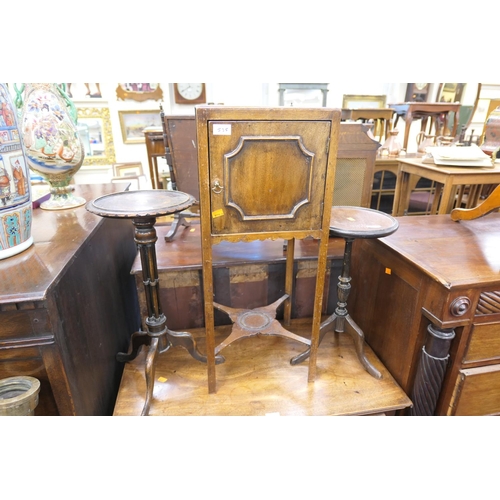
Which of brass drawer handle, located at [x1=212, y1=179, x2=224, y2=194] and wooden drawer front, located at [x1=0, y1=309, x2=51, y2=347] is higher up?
brass drawer handle, located at [x1=212, y1=179, x2=224, y2=194]

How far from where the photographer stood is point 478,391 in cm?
123

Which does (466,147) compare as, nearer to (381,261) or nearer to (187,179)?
(381,261)

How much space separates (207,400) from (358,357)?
657 mm

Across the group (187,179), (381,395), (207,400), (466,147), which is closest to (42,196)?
(187,179)

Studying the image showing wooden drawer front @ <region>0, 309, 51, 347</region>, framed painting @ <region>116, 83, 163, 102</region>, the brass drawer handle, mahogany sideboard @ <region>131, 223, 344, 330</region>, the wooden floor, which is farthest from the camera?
framed painting @ <region>116, 83, 163, 102</region>

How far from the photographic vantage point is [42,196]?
169cm

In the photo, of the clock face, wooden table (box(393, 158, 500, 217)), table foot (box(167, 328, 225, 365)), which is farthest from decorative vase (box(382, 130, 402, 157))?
the clock face

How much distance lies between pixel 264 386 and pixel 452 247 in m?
0.90

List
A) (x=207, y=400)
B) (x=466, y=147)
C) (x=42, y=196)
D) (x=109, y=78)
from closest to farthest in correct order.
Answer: (x=109, y=78), (x=207, y=400), (x=42, y=196), (x=466, y=147)

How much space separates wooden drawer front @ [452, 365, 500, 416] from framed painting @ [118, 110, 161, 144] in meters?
4.51

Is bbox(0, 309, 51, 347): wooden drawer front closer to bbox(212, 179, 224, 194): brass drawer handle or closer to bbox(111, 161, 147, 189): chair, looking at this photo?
bbox(212, 179, 224, 194): brass drawer handle

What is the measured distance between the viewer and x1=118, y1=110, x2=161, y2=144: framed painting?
4.65 meters

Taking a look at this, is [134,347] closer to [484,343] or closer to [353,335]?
[353,335]

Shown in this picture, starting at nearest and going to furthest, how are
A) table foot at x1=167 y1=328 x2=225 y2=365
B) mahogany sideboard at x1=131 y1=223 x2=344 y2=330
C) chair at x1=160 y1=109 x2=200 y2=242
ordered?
table foot at x1=167 y1=328 x2=225 y2=365 < mahogany sideboard at x1=131 y1=223 x2=344 y2=330 < chair at x1=160 y1=109 x2=200 y2=242
